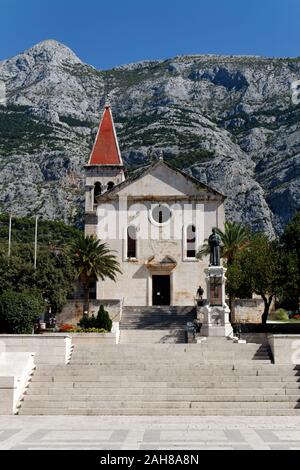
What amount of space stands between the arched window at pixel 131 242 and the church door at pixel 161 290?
246 cm

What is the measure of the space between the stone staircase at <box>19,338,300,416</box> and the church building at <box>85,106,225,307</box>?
20584 mm

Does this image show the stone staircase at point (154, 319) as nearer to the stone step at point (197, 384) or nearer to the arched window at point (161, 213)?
the arched window at point (161, 213)

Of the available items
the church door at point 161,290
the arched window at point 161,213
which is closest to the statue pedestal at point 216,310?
the church door at point 161,290

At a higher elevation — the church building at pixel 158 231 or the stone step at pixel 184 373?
the church building at pixel 158 231

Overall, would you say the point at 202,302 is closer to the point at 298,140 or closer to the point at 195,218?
the point at 195,218

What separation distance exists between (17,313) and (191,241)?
57.7 ft

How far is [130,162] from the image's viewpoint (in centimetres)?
10262

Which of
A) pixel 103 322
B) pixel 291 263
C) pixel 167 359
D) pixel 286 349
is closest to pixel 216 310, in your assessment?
pixel 291 263

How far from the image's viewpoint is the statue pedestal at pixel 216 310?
1029 inches

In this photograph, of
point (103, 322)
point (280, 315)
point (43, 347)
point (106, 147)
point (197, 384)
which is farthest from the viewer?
point (106, 147)

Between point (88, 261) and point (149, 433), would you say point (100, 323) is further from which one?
point (149, 433)

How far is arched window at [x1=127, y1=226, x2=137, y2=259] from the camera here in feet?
135

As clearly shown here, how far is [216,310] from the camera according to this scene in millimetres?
26609

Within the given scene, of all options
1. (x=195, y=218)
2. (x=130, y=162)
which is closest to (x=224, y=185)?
(x=130, y=162)
